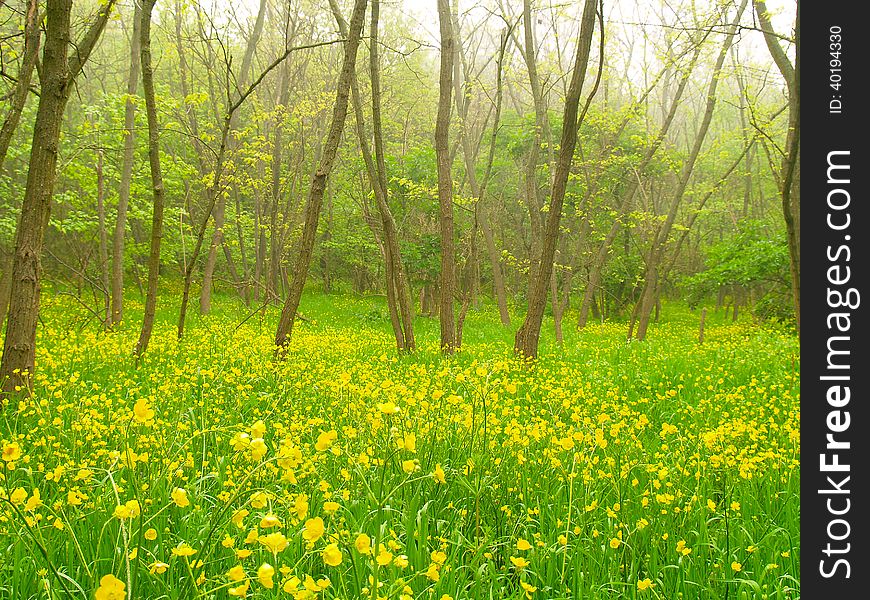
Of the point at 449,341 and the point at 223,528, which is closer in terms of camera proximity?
the point at 223,528

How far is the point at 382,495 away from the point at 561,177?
5.40m

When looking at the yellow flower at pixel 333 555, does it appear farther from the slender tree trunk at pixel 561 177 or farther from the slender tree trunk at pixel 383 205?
the slender tree trunk at pixel 383 205

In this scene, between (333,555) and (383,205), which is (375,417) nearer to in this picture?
(333,555)

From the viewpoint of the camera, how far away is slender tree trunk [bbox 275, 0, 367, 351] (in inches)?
266

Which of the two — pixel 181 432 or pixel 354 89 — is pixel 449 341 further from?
pixel 181 432

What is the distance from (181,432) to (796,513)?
3733 millimetres

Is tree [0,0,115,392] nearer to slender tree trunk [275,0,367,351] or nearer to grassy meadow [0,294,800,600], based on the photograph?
grassy meadow [0,294,800,600]

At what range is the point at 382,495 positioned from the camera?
252 centimetres

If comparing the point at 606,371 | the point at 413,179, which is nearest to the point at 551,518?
the point at 606,371

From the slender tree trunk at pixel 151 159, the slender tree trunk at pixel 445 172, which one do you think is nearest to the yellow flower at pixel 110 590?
the slender tree trunk at pixel 151 159

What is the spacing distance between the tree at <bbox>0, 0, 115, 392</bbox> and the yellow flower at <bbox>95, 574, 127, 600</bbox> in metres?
4.20

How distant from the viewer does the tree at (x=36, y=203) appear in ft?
13.8

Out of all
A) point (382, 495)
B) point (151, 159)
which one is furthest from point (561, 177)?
point (382, 495)
